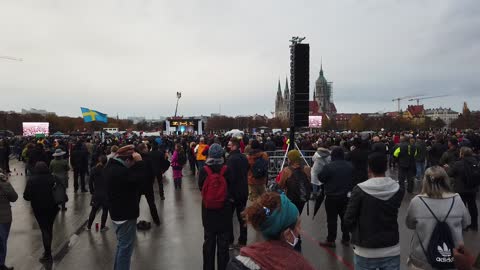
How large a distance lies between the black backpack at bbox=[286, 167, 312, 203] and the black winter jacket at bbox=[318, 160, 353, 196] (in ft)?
1.91

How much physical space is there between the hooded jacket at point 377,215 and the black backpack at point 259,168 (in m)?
3.24

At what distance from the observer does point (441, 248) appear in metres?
3.46

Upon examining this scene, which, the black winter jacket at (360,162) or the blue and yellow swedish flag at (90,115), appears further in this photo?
the blue and yellow swedish flag at (90,115)

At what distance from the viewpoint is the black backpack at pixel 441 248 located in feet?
11.2

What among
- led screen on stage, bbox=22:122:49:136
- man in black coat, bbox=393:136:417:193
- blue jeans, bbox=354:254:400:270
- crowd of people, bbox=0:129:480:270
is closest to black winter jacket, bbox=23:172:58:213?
crowd of people, bbox=0:129:480:270

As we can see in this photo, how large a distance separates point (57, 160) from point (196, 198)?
426cm

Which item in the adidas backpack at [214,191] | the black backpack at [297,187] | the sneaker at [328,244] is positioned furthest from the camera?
the sneaker at [328,244]

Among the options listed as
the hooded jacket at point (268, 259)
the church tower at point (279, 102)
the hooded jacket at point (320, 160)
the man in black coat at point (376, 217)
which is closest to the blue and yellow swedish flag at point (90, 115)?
the hooded jacket at point (320, 160)

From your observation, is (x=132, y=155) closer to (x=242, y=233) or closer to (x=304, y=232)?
(x=242, y=233)

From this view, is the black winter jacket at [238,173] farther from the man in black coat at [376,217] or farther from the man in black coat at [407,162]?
the man in black coat at [407,162]

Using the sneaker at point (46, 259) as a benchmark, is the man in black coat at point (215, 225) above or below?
above

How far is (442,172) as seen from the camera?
3783 millimetres

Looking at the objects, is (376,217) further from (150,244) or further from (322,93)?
(322,93)

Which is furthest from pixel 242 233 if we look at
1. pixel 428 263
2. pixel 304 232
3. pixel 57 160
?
pixel 57 160
